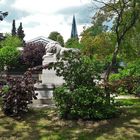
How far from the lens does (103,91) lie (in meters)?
10.1

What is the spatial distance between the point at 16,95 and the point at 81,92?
71.7 inches

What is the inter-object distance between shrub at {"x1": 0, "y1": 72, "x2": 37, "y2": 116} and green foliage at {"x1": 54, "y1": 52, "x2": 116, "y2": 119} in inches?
35.5

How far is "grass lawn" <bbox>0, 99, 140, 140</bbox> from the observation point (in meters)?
8.79

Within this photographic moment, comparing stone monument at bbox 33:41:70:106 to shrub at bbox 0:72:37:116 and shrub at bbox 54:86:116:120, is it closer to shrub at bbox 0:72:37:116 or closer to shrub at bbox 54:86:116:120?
shrub at bbox 0:72:37:116

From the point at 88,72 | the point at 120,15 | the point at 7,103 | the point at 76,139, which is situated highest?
the point at 120,15

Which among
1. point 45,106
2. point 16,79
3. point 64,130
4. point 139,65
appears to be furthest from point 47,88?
point 139,65

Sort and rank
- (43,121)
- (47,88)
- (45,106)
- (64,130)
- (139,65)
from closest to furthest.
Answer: (64,130)
(43,121)
(45,106)
(47,88)
(139,65)

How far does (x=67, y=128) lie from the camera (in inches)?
367

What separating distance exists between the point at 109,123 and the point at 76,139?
1161 mm

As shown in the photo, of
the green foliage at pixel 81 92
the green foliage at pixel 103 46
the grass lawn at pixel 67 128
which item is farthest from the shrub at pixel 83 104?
the green foliage at pixel 103 46

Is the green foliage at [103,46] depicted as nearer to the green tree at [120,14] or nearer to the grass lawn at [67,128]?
the green tree at [120,14]

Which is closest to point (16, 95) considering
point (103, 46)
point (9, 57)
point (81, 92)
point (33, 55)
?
point (81, 92)

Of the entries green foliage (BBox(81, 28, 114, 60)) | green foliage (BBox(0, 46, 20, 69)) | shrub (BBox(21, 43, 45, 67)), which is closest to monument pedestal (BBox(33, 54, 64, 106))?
green foliage (BBox(81, 28, 114, 60))

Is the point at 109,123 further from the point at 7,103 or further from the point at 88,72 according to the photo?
the point at 7,103
